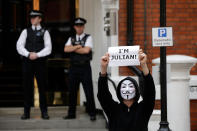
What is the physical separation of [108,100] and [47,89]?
5831 mm

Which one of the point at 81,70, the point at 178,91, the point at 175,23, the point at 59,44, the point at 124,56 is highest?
the point at 175,23

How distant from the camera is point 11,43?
9773mm

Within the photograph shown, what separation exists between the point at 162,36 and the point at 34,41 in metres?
3.12

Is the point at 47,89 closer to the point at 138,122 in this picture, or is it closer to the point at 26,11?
the point at 26,11

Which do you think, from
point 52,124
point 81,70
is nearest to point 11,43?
point 81,70

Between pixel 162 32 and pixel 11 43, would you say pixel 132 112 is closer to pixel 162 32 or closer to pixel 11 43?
pixel 162 32

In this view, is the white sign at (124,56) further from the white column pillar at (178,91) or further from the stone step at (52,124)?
the stone step at (52,124)

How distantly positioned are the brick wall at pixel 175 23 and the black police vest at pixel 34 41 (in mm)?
1664

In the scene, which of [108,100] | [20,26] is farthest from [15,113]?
[108,100]

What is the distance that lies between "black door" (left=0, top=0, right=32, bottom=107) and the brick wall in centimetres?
280

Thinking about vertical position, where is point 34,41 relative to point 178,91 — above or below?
above

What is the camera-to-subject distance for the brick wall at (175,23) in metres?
7.97

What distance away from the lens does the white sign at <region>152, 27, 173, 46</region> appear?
5605 mm

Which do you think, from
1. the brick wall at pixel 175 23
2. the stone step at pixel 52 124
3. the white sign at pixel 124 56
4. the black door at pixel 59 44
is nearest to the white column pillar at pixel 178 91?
the brick wall at pixel 175 23
